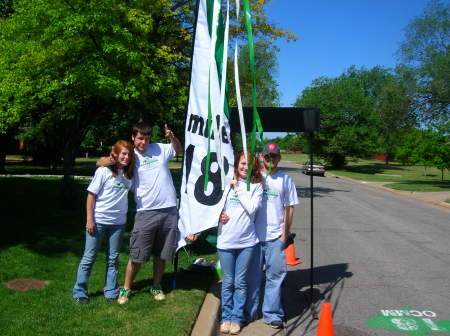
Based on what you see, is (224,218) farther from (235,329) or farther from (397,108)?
(397,108)

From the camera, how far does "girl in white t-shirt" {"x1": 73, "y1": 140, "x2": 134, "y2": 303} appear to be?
4379mm

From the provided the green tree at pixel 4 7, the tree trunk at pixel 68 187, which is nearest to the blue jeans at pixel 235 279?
the tree trunk at pixel 68 187

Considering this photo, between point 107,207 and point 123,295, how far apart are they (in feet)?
3.18

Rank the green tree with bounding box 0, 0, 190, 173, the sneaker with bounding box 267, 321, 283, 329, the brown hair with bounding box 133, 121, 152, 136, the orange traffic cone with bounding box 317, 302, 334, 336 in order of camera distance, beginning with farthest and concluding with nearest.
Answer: the green tree with bounding box 0, 0, 190, 173 < the brown hair with bounding box 133, 121, 152, 136 < the sneaker with bounding box 267, 321, 283, 329 < the orange traffic cone with bounding box 317, 302, 334, 336

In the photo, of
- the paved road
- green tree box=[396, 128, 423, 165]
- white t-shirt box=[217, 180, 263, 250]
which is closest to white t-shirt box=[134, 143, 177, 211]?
white t-shirt box=[217, 180, 263, 250]

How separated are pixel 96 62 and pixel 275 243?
697cm

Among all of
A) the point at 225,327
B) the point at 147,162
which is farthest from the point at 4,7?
the point at 225,327

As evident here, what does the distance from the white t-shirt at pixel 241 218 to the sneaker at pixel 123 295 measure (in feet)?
4.03

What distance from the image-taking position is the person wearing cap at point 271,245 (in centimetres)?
433

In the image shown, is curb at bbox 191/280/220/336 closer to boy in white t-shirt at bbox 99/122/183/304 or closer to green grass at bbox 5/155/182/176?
boy in white t-shirt at bbox 99/122/183/304

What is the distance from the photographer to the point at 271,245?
4.35 meters

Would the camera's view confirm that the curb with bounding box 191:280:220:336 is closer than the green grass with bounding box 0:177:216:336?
No

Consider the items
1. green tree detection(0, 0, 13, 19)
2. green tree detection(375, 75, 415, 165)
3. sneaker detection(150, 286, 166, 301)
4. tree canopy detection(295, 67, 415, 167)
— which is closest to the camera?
sneaker detection(150, 286, 166, 301)

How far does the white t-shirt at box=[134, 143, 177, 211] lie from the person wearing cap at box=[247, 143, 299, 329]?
1.01 metres
